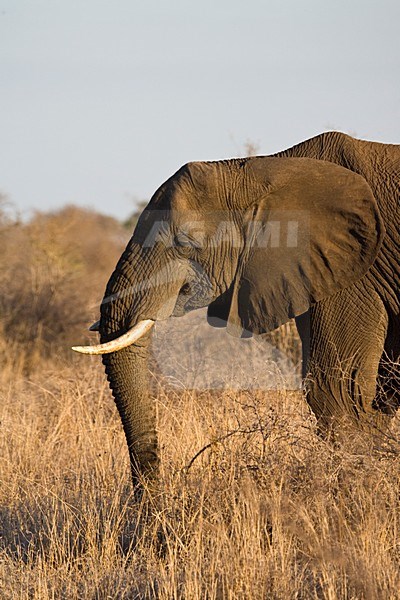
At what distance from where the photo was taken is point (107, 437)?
796 centimetres

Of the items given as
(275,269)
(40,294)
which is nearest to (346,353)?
(275,269)

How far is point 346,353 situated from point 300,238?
27.7 inches

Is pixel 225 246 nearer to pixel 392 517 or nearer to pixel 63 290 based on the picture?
pixel 392 517

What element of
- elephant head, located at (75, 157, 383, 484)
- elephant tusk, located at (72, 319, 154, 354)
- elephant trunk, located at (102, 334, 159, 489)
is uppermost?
elephant head, located at (75, 157, 383, 484)

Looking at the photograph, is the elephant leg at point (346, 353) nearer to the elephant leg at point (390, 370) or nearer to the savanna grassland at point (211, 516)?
the elephant leg at point (390, 370)

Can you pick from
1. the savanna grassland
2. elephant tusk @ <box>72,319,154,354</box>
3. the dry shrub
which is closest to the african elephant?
elephant tusk @ <box>72,319,154,354</box>

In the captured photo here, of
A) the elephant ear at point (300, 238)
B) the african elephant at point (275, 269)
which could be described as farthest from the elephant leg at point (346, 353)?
the elephant ear at point (300, 238)

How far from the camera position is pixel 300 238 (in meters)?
6.28

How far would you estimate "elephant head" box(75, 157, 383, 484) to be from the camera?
617 centimetres

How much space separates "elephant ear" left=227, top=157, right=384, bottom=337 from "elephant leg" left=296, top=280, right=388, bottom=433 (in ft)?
0.41

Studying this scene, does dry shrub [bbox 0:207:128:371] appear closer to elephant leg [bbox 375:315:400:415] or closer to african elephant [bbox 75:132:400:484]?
african elephant [bbox 75:132:400:484]

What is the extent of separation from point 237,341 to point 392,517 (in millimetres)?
5300

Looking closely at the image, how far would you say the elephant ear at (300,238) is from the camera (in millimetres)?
6215

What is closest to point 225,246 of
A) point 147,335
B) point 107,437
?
point 147,335
